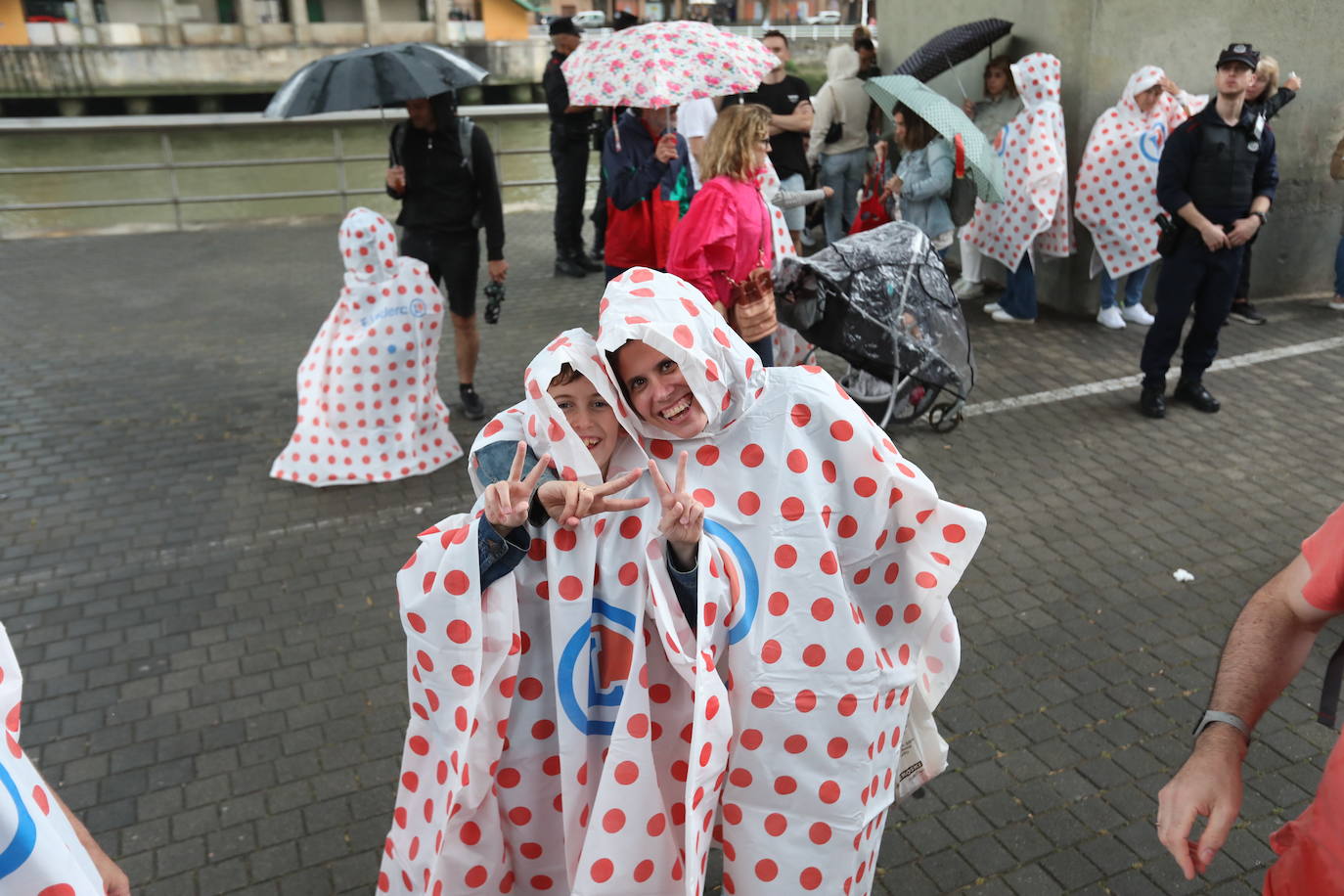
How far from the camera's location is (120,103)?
1601 inches

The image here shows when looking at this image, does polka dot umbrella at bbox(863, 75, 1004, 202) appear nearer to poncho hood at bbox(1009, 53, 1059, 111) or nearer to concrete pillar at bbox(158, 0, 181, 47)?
poncho hood at bbox(1009, 53, 1059, 111)

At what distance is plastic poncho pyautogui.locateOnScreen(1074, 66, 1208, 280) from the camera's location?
8148 mm

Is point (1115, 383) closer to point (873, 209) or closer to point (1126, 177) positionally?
point (1126, 177)

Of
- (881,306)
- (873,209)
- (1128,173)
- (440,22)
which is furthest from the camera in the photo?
(440,22)

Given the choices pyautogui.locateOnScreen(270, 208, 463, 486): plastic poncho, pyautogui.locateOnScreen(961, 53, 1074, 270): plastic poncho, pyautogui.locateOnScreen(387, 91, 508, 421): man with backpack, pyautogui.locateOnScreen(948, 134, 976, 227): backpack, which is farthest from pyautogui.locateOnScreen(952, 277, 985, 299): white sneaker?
pyautogui.locateOnScreen(270, 208, 463, 486): plastic poncho

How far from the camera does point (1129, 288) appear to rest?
8820mm

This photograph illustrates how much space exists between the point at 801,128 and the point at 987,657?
524 cm

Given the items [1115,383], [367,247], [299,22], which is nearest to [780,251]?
[367,247]

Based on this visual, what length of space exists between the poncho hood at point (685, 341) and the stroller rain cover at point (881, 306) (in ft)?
10.8

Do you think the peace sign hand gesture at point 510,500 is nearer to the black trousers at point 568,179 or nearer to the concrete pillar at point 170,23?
the black trousers at point 568,179

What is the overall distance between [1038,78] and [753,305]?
14.3 ft

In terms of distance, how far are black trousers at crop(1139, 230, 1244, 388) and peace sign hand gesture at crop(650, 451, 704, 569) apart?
5194 mm

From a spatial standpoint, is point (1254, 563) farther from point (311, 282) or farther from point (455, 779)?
point (311, 282)

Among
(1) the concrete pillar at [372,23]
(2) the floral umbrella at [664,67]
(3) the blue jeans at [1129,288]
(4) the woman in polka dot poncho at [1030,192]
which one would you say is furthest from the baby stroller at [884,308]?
(1) the concrete pillar at [372,23]
